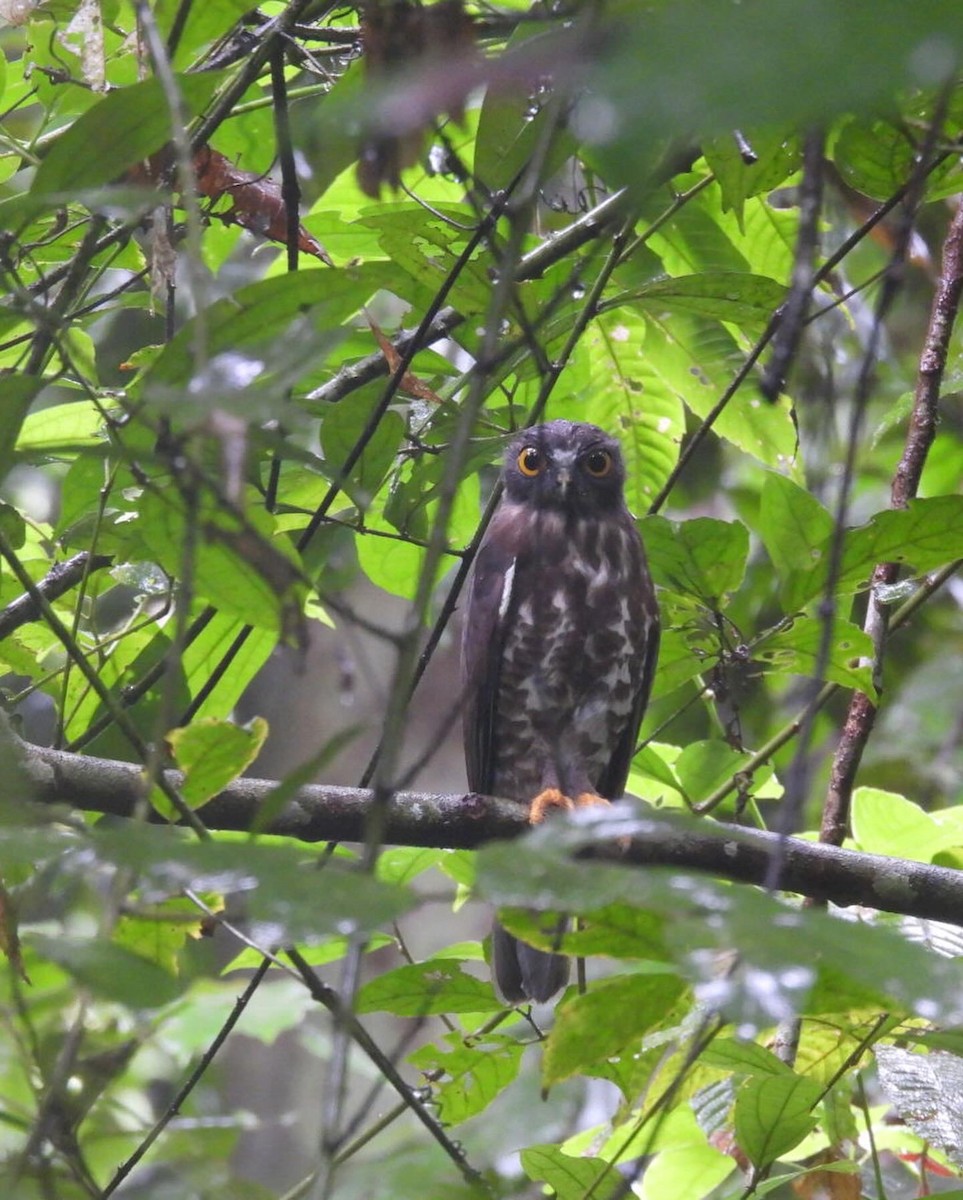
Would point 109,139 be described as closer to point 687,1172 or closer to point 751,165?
point 751,165

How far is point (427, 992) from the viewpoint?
6.79ft

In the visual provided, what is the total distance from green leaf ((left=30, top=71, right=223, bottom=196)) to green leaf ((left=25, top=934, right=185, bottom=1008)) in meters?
0.84

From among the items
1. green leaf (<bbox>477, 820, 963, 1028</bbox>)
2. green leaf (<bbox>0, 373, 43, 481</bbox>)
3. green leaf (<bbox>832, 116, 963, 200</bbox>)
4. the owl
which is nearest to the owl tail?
the owl

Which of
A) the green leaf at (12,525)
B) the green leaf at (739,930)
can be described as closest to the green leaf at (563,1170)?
the green leaf at (739,930)

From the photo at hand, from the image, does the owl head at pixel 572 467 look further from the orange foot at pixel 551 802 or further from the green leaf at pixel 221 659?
the green leaf at pixel 221 659

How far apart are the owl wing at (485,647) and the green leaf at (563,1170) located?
71.7 inches

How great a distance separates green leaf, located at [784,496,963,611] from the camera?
2291mm

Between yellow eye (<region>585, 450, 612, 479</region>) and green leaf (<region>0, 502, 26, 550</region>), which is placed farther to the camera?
yellow eye (<region>585, 450, 612, 479</region>)

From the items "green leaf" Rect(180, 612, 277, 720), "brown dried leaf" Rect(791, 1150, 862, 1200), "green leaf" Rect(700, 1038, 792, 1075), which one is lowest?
"brown dried leaf" Rect(791, 1150, 862, 1200)

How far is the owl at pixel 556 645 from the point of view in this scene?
3.65m

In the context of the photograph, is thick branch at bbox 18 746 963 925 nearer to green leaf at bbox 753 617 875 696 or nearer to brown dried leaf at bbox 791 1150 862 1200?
green leaf at bbox 753 617 875 696

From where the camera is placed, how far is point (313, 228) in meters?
2.75

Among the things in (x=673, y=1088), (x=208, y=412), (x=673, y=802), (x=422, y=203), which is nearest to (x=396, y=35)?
(x=422, y=203)

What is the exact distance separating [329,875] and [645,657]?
278cm
